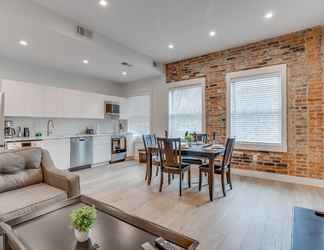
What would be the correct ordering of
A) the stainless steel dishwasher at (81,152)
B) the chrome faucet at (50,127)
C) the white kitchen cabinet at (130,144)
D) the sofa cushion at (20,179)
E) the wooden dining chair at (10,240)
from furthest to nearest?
1. the white kitchen cabinet at (130,144)
2. the chrome faucet at (50,127)
3. the stainless steel dishwasher at (81,152)
4. the sofa cushion at (20,179)
5. the wooden dining chair at (10,240)

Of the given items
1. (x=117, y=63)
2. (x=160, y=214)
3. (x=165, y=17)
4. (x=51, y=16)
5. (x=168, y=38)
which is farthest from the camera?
(x=117, y=63)

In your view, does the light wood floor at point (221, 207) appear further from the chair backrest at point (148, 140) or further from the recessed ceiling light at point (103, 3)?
the recessed ceiling light at point (103, 3)

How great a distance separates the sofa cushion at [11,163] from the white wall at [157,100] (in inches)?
160

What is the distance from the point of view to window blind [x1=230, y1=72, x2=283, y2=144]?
13.8 feet

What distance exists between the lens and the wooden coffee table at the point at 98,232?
118 centimetres

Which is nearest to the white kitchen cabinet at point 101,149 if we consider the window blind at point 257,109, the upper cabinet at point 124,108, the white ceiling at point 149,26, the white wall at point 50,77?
the upper cabinet at point 124,108

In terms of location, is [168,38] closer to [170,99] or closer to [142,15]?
[142,15]

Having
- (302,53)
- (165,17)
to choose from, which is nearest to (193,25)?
(165,17)

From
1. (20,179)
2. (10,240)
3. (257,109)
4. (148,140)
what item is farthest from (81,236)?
(257,109)

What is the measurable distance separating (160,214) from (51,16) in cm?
353

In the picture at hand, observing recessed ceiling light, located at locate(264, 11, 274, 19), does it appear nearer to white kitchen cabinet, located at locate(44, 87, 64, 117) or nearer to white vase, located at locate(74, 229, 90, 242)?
white vase, located at locate(74, 229, 90, 242)

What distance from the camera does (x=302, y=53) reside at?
12.8ft

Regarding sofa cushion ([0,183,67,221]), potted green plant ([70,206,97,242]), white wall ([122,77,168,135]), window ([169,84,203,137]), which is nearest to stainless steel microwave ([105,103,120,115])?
white wall ([122,77,168,135])

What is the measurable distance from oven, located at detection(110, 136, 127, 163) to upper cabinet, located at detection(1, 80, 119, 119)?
87cm
